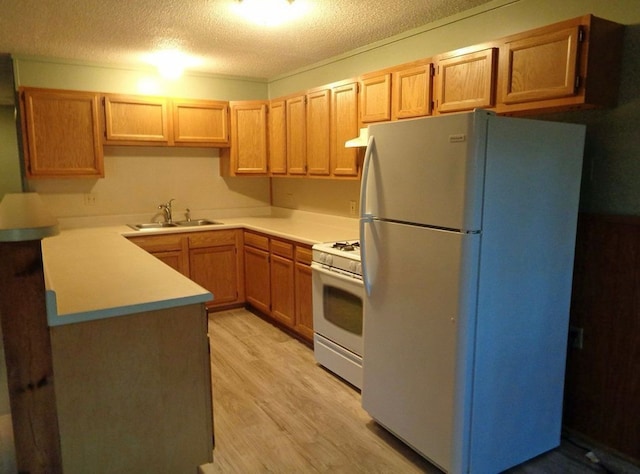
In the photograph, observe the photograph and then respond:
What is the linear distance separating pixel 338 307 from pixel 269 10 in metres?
1.88

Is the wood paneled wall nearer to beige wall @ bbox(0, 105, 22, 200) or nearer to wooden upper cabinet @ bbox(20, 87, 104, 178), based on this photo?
wooden upper cabinet @ bbox(20, 87, 104, 178)

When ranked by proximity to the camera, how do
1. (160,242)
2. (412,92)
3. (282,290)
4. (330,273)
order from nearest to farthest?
(412,92) → (330,273) → (282,290) → (160,242)

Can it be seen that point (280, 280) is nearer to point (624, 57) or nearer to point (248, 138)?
point (248, 138)

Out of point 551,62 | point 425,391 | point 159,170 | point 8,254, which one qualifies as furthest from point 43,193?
point 551,62

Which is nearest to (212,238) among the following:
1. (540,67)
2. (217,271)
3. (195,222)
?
(217,271)

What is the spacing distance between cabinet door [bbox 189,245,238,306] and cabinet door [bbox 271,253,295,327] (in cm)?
61

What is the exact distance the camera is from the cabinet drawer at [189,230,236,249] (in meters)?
4.25

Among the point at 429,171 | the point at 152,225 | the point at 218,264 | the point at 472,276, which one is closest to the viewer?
the point at 472,276

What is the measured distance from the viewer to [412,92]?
113 inches

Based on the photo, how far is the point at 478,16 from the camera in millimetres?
2832

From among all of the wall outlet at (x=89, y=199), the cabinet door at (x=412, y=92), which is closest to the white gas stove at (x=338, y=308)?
the cabinet door at (x=412, y=92)

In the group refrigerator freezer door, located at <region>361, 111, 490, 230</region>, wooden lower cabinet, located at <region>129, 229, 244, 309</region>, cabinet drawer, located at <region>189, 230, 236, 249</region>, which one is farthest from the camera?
cabinet drawer, located at <region>189, 230, 236, 249</region>

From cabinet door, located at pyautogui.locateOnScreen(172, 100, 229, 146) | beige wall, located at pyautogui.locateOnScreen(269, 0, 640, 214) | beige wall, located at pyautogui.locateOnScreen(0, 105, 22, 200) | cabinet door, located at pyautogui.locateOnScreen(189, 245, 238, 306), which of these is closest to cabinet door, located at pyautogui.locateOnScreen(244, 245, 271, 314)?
cabinet door, located at pyautogui.locateOnScreen(189, 245, 238, 306)

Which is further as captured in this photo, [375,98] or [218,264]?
[218,264]
